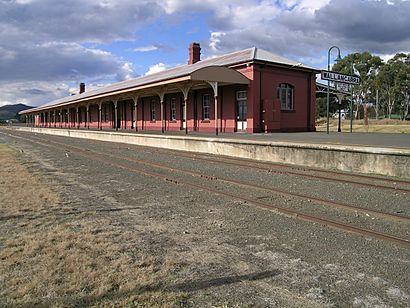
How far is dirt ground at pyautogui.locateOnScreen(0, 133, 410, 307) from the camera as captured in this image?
3699 mm

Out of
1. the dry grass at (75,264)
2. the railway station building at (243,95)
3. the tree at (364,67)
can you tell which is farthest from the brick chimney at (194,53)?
the tree at (364,67)

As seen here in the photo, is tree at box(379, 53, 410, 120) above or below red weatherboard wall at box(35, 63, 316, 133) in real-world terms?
above

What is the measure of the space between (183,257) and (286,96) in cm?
2409

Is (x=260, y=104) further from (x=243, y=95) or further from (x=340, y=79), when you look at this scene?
(x=340, y=79)

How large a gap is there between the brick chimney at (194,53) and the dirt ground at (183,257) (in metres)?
31.2

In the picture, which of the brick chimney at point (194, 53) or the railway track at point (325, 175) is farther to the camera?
the brick chimney at point (194, 53)

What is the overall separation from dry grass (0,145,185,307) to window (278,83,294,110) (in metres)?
22.0

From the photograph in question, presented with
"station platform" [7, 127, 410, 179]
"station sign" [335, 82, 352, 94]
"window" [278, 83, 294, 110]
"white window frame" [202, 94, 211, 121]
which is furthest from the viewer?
"white window frame" [202, 94, 211, 121]

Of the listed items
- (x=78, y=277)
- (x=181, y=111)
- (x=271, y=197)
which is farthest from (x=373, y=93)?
(x=78, y=277)

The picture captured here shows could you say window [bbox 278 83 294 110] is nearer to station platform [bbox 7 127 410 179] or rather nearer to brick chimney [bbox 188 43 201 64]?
station platform [bbox 7 127 410 179]

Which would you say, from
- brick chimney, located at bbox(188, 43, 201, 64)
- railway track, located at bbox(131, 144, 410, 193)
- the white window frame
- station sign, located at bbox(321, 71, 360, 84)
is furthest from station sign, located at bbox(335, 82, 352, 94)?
brick chimney, located at bbox(188, 43, 201, 64)

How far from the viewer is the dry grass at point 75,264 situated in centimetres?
364

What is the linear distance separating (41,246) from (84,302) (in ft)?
6.07

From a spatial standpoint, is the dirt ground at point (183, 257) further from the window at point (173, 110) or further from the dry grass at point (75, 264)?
the window at point (173, 110)
